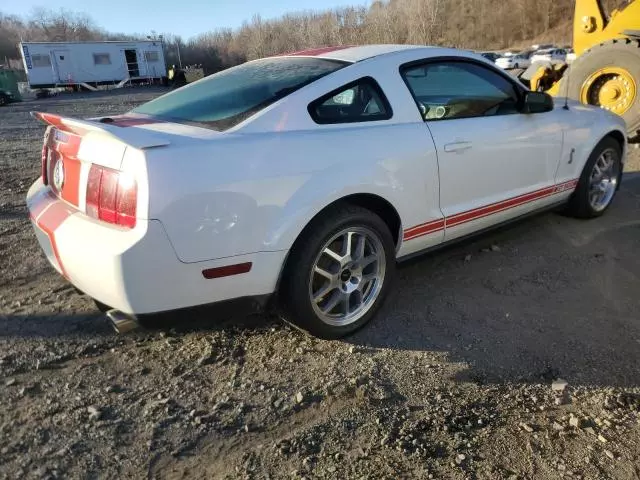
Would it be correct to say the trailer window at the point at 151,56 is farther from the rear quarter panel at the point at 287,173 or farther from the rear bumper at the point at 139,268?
the rear bumper at the point at 139,268

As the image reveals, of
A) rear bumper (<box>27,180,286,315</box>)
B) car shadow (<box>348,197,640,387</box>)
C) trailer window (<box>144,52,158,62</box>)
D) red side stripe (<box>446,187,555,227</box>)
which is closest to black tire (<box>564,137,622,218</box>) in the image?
car shadow (<box>348,197,640,387</box>)

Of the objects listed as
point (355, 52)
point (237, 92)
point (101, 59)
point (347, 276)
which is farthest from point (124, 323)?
point (101, 59)

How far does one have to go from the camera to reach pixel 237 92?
2902 millimetres

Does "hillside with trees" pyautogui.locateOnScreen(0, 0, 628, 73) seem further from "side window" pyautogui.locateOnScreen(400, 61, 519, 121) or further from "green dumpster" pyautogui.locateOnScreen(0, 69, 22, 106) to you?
"side window" pyautogui.locateOnScreen(400, 61, 519, 121)

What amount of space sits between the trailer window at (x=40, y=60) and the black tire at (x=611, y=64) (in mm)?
36474

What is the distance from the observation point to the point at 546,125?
3.84m

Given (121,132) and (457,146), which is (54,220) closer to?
(121,132)

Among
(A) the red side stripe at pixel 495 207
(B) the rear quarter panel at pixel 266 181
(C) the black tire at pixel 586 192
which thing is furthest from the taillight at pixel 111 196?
(C) the black tire at pixel 586 192

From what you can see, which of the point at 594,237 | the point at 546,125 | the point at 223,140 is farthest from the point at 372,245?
the point at 594,237

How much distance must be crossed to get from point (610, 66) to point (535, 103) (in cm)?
452

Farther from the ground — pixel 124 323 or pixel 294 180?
pixel 294 180

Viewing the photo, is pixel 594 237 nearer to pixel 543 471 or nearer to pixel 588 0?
pixel 543 471

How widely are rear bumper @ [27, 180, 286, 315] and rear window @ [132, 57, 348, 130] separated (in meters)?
0.68

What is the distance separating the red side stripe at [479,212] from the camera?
10.2 ft
